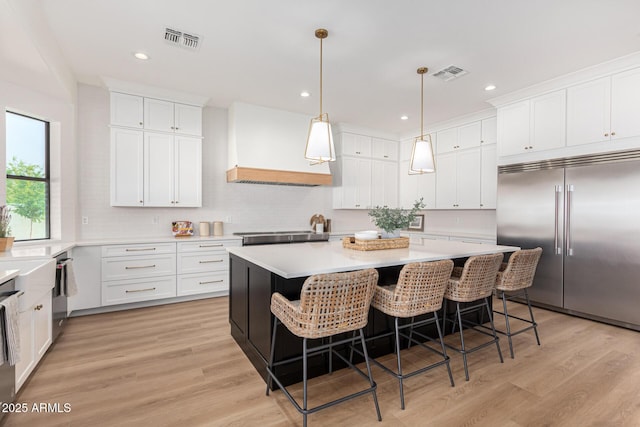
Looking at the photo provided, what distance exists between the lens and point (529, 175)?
13.2 feet

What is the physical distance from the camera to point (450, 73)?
3.60 metres

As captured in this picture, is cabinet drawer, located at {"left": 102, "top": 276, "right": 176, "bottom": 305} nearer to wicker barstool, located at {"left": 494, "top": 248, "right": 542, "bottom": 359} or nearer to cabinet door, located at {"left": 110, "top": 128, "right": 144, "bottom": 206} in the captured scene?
cabinet door, located at {"left": 110, "top": 128, "right": 144, "bottom": 206}

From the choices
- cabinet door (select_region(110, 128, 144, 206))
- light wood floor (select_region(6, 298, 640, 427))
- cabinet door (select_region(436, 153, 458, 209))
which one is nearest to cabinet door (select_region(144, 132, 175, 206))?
cabinet door (select_region(110, 128, 144, 206))

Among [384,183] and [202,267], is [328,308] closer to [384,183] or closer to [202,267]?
[202,267]

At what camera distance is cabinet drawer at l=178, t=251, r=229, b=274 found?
4.14 metres

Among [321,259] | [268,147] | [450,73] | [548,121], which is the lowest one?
[321,259]

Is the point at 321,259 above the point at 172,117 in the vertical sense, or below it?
below

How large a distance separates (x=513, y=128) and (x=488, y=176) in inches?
33.9

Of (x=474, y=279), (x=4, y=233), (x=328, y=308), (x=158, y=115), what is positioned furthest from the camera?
(x=158, y=115)

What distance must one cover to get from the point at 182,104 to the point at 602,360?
535cm

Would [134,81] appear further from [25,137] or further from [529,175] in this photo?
[529,175]

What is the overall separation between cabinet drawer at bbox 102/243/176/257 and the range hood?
4.36 feet

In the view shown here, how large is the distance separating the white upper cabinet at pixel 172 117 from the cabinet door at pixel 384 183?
3236 millimetres

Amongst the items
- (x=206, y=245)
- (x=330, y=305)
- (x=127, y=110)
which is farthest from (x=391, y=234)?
(x=127, y=110)
